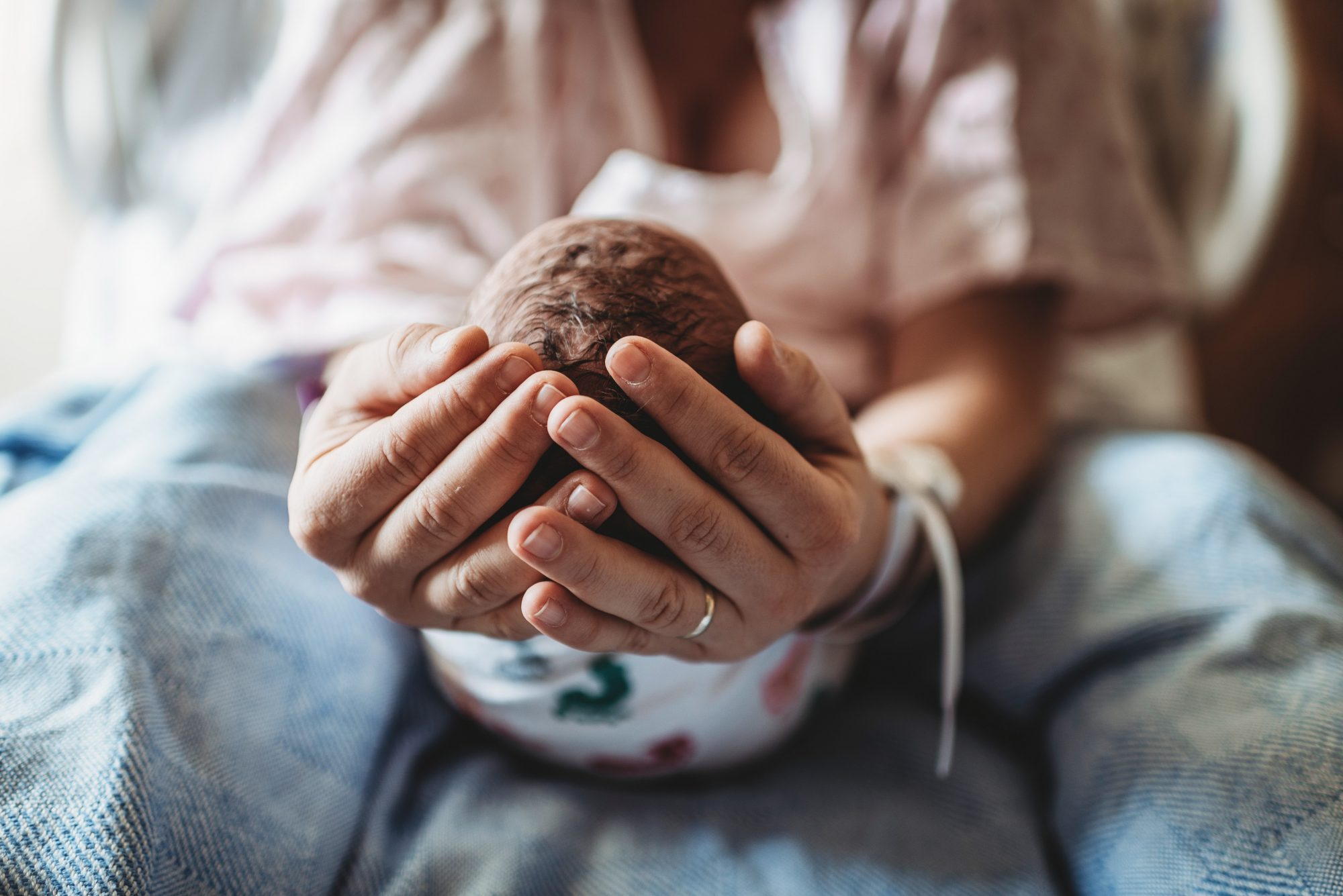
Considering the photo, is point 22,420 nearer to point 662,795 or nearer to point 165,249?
point 165,249

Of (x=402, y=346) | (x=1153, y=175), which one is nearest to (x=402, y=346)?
(x=402, y=346)

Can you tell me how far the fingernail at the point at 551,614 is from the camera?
0.46 m

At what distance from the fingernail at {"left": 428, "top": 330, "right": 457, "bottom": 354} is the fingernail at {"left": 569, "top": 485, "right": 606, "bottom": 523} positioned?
10 centimetres

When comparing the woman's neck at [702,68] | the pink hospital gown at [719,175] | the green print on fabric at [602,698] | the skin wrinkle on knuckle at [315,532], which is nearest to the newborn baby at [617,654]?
the green print on fabric at [602,698]

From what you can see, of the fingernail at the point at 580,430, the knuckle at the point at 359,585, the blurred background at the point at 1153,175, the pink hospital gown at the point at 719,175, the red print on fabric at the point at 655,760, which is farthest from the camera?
the blurred background at the point at 1153,175

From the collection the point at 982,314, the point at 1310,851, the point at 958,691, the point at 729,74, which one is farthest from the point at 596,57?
the point at 1310,851

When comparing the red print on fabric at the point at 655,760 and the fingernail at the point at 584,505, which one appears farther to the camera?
the red print on fabric at the point at 655,760

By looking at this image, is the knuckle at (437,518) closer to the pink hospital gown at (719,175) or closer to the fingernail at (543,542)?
the fingernail at (543,542)

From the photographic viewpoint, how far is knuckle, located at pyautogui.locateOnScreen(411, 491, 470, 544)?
1.53 ft

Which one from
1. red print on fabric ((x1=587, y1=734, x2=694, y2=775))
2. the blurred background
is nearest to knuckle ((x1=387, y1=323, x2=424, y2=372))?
red print on fabric ((x1=587, y1=734, x2=694, y2=775))

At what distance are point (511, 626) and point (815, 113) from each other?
0.72 m

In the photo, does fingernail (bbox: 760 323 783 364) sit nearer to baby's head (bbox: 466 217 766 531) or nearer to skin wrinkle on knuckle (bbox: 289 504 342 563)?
baby's head (bbox: 466 217 766 531)

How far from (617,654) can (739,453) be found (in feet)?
0.68

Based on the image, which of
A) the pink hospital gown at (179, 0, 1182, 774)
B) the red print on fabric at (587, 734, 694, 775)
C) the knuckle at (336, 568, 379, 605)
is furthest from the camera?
the pink hospital gown at (179, 0, 1182, 774)
